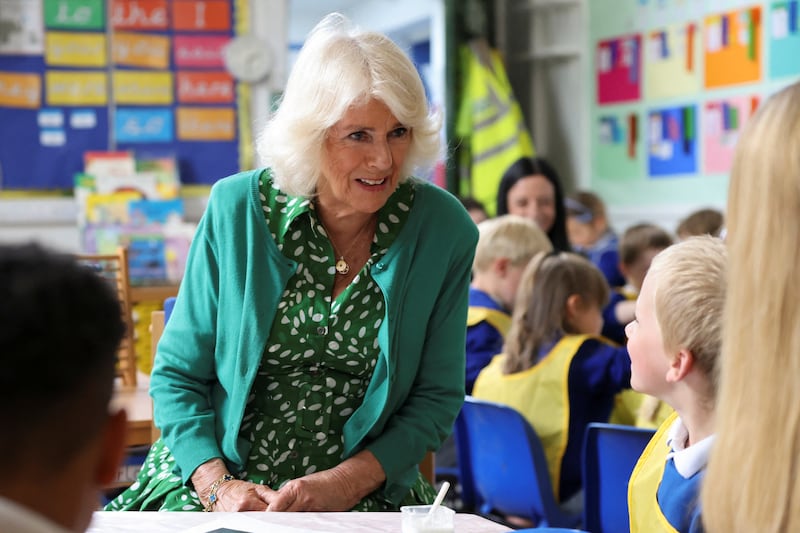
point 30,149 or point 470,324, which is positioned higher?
point 30,149

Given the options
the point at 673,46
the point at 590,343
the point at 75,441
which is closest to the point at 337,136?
the point at 590,343

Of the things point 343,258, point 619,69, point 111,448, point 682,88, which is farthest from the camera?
point 619,69

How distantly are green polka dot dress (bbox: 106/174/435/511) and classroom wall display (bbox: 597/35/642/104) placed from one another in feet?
15.7

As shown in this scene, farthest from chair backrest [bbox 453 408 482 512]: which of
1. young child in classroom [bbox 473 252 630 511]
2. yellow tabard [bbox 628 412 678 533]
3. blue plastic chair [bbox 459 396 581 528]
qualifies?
yellow tabard [bbox 628 412 678 533]

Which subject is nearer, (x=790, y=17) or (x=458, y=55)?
(x=790, y=17)

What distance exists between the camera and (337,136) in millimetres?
2148

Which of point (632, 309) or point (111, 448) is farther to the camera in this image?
point (632, 309)

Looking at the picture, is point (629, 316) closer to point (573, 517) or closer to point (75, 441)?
point (573, 517)

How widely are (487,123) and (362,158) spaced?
4.99 metres

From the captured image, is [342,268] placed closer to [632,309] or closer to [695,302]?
[695,302]

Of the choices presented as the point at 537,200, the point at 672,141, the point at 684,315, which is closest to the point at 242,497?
the point at 684,315

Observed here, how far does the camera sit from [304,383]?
2.04 meters

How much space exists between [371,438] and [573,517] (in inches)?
42.1

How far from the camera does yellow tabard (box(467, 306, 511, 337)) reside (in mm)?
3598
